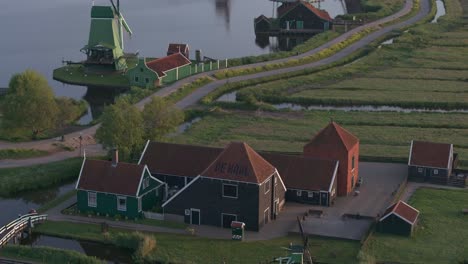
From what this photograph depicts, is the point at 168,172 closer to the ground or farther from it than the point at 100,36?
closer to the ground

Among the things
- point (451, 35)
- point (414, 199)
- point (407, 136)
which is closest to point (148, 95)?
point (407, 136)

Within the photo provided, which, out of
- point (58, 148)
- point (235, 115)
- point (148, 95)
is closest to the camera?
point (58, 148)

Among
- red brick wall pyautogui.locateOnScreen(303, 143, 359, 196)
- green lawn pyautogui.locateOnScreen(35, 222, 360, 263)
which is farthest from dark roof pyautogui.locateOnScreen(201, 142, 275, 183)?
red brick wall pyautogui.locateOnScreen(303, 143, 359, 196)

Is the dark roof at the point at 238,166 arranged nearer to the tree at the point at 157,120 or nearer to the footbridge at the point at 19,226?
the footbridge at the point at 19,226

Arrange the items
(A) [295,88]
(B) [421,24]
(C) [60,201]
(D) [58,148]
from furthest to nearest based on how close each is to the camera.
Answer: (B) [421,24] < (A) [295,88] < (D) [58,148] < (C) [60,201]

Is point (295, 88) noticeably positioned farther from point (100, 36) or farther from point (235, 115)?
point (100, 36)

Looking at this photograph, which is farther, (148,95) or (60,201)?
(148,95)
